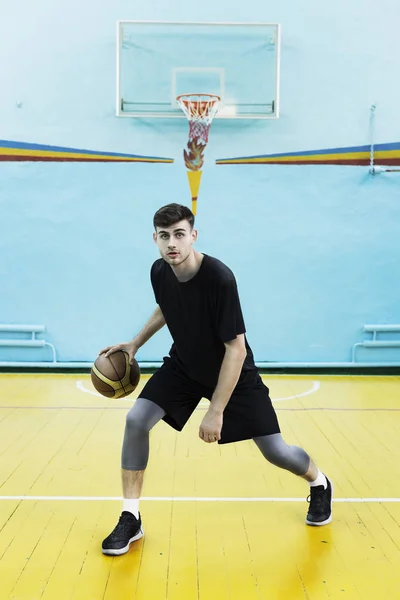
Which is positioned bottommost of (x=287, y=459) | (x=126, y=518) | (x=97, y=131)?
(x=126, y=518)

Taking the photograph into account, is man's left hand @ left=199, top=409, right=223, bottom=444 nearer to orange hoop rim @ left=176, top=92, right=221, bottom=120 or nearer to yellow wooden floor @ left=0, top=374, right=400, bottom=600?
yellow wooden floor @ left=0, top=374, right=400, bottom=600

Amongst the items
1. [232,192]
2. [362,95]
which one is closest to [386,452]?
[232,192]

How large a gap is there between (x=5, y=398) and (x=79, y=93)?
3.46 m

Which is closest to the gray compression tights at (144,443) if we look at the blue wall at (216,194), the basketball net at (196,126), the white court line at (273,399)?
the white court line at (273,399)

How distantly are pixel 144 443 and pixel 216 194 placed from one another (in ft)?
16.2

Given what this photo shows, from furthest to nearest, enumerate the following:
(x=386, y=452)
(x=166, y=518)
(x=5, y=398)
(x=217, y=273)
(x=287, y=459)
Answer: (x=5, y=398) < (x=386, y=452) < (x=166, y=518) < (x=287, y=459) < (x=217, y=273)

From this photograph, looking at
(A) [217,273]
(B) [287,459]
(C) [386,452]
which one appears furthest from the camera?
(C) [386,452]

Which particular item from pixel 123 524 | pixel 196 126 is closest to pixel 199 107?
pixel 196 126

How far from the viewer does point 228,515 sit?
3785 mm

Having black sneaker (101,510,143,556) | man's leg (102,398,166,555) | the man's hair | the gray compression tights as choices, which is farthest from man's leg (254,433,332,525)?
the man's hair

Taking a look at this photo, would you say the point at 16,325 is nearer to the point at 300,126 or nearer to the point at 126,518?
the point at 300,126

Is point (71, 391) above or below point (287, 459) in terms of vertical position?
below

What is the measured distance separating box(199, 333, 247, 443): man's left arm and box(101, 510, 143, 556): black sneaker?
58 centimetres

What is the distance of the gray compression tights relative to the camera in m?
3.33
